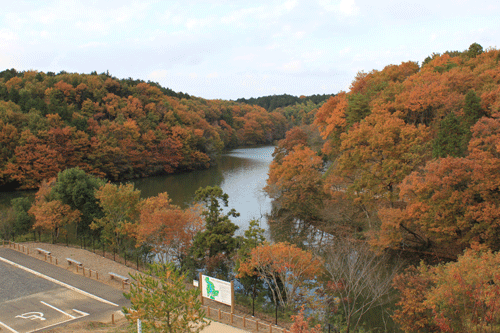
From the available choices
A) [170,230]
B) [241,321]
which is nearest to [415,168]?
[241,321]

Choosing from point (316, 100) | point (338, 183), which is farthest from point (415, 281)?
point (316, 100)

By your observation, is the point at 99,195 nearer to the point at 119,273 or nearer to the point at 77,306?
the point at 119,273

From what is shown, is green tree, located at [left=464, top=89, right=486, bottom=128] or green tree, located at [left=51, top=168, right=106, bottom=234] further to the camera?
→ green tree, located at [left=51, top=168, right=106, bottom=234]

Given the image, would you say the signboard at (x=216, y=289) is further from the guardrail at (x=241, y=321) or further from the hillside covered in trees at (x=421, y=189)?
the hillside covered in trees at (x=421, y=189)

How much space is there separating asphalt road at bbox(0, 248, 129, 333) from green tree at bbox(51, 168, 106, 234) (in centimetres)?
649

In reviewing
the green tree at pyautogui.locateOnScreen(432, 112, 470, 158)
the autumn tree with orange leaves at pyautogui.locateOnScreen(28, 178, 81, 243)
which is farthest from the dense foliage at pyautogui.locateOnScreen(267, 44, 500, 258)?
the autumn tree with orange leaves at pyautogui.locateOnScreen(28, 178, 81, 243)

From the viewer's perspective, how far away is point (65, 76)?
205ft

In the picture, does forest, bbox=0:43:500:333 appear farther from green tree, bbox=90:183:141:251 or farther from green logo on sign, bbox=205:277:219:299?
green logo on sign, bbox=205:277:219:299

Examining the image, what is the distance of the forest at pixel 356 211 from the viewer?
46.5 feet

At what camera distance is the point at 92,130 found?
173 ft

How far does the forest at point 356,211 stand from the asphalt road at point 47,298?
4.13 meters

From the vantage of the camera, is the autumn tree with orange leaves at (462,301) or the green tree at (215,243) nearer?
the autumn tree with orange leaves at (462,301)

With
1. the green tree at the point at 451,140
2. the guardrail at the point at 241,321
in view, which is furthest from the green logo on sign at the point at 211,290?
the green tree at the point at 451,140

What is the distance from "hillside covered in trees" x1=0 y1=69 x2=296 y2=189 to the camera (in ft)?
145
